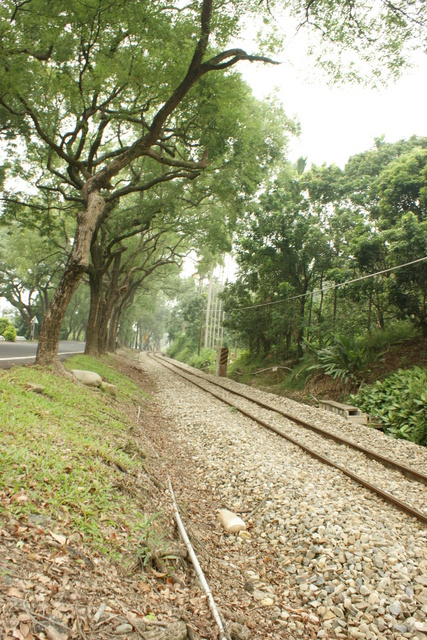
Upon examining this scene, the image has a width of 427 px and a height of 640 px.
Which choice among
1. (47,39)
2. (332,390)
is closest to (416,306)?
(332,390)

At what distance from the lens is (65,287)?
9477 millimetres

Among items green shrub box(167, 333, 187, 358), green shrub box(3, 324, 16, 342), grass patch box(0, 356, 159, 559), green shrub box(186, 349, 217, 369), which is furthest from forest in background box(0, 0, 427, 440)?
green shrub box(167, 333, 187, 358)

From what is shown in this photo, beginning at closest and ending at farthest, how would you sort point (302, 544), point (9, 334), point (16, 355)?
point (302, 544), point (16, 355), point (9, 334)

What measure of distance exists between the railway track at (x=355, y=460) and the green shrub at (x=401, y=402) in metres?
1.65

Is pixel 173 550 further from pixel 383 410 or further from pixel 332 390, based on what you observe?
pixel 332 390

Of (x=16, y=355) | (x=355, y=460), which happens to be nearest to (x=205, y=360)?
(x=16, y=355)

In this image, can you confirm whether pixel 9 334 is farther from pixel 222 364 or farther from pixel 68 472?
pixel 68 472

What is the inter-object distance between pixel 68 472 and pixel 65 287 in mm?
6306

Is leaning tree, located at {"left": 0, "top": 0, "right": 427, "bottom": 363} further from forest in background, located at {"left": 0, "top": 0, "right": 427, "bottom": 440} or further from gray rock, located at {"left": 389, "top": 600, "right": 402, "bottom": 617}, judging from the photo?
gray rock, located at {"left": 389, "top": 600, "right": 402, "bottom": 617}

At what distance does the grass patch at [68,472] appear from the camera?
320 centimetres

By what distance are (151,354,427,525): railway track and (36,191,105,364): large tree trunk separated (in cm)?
527

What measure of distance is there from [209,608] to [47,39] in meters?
10.6

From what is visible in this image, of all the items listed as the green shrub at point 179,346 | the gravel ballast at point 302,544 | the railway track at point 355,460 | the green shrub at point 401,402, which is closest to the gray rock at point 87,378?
the gravel ballast at point 302,544

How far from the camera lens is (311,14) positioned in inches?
305
